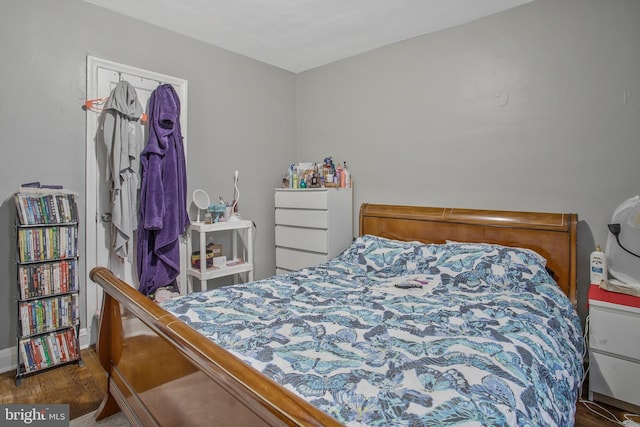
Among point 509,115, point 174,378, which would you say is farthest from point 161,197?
point 509,115

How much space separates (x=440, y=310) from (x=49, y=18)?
3.05 meters

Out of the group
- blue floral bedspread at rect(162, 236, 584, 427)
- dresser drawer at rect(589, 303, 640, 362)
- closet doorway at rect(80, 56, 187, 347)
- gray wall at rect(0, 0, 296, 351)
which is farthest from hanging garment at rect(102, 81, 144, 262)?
dresser drawer at rect(589, 303, 640, 362)

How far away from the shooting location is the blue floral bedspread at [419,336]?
1047mm

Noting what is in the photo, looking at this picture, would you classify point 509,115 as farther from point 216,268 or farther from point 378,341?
point 216,268

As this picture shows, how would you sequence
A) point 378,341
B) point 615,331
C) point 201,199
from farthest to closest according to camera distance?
point 201,199, point 615,331, point 378,341

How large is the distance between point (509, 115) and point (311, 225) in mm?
1829

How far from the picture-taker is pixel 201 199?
3117mm

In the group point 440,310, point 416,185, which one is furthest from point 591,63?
point 440,310

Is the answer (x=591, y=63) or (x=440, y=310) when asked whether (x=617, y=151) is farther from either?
(x=440, y=310)

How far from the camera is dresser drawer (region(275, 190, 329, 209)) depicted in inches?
125

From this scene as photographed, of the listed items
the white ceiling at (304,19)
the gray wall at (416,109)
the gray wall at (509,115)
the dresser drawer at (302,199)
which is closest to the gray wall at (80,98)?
the gray wall at (416,109)

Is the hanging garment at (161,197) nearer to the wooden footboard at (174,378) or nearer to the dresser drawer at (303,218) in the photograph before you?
the wooden footboard at (174,378)

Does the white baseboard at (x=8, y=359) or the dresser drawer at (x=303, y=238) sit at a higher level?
the dresser drawer at (x=303, y=238)

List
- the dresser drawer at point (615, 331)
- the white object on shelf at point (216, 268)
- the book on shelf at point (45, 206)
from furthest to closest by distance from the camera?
the white object on shelf at point (216, 268) → the book on shelf at point (45, 206) → the dresser drawer at point (615, 331)
